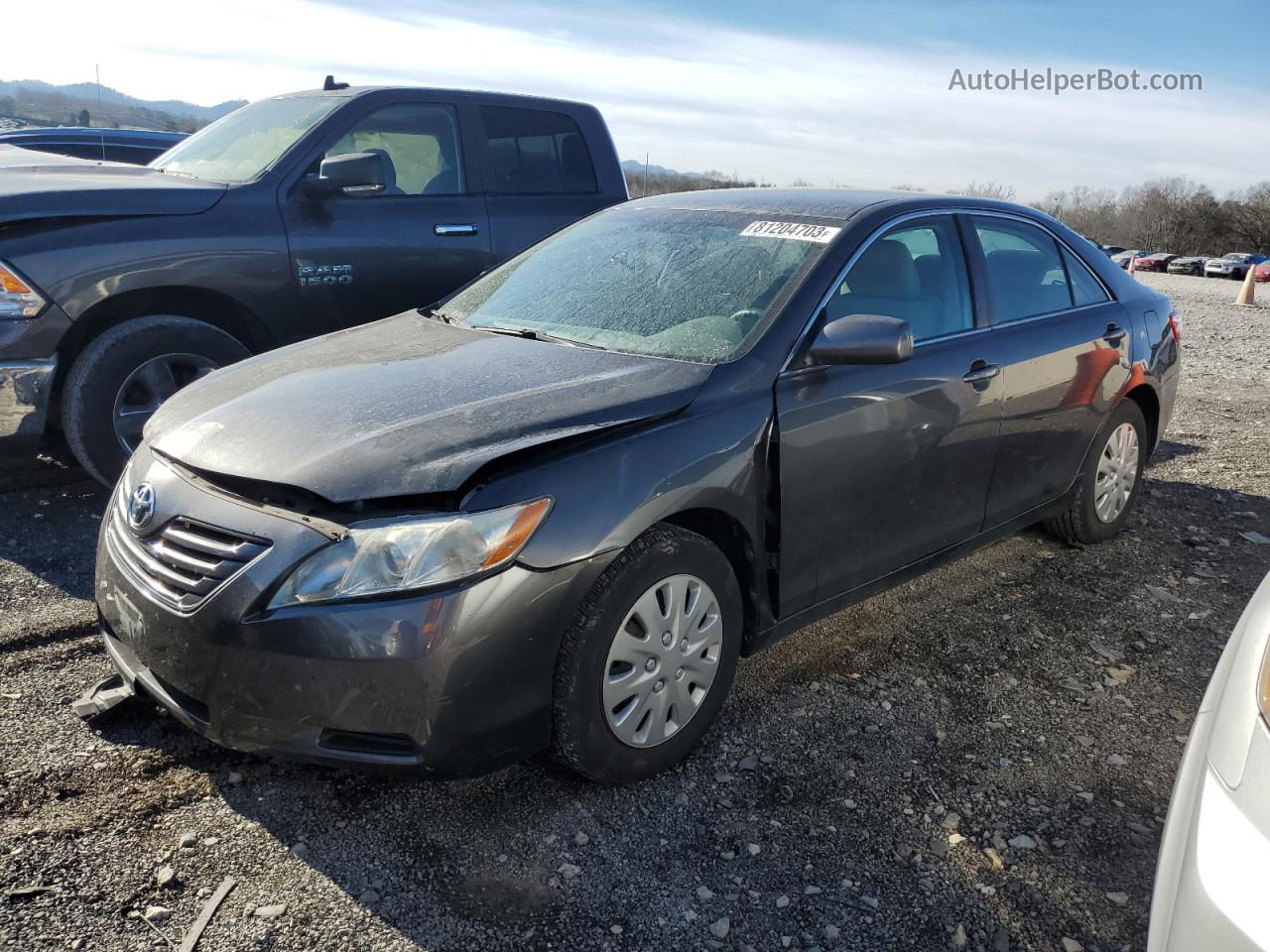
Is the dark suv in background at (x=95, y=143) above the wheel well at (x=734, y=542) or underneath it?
above

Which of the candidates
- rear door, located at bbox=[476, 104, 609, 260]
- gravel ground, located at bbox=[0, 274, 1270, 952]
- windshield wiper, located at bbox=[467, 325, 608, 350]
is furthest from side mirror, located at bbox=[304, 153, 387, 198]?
gravel ground, located at bbox=[0, 274, 1270, 952]

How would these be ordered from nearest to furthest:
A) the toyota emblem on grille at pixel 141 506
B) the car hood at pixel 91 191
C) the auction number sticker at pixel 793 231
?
the toyota emblem on grille at pixel 141 506
the auction number sticker at pixel 793 231
the car hood at pixel 91 191

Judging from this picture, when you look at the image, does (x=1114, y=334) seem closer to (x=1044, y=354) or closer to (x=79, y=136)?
(x=1044, y=354)

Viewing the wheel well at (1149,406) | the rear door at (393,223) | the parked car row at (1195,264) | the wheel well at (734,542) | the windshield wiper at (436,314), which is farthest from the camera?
the parked car row at (1195,264)

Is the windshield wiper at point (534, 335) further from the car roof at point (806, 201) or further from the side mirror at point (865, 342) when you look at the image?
the car roof at point (806, 201)

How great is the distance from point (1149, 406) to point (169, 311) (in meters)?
A: 4.75

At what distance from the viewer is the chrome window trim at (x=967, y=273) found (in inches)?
126

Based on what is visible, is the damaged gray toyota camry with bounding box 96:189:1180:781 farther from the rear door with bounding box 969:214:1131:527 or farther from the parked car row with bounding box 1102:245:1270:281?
the parked car row with bounding box 1102:245:1270:281

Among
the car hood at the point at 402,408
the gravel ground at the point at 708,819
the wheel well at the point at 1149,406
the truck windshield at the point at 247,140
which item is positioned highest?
the truck windshield at the point at 247,140

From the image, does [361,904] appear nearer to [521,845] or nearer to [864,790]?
[521,845]

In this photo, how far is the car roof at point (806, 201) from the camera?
371cm

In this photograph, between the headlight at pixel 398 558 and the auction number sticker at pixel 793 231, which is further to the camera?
the auction number sticker at pixel 793 231

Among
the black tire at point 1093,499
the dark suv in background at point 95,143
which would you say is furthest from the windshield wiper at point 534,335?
the dark suv in background at point 95,143

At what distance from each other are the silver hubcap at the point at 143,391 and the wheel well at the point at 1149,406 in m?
4.34
